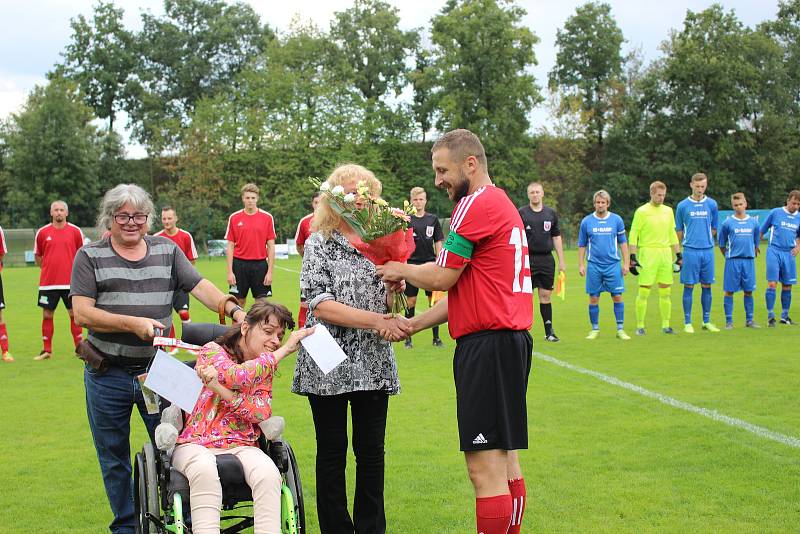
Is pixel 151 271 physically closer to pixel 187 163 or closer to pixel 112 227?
pixel 112 227

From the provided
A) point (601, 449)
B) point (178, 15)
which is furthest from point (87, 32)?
point (601, 449)

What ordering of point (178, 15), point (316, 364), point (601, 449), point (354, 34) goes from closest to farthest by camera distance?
point (316, 364), point (601, 449), point (354, 34), point (178, 15)

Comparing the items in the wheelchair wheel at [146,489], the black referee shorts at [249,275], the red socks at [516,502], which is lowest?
the red socks at [516,502]

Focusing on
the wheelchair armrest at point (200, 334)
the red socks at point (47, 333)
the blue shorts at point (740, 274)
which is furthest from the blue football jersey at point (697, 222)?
the wheelchair armrest at point (200, 334)

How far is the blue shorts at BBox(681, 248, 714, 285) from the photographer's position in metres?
13.7

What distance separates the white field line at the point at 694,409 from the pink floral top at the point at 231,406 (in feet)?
14.1

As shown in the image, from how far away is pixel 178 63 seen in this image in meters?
68.6

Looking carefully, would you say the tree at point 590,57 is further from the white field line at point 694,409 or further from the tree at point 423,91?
the white field line at point 694,409

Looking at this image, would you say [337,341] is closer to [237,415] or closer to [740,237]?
[237,415]

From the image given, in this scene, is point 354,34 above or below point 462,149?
above

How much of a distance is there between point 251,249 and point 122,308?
27.0 ft

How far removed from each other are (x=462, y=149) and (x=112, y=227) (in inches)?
75.0

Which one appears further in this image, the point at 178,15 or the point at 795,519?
the point at 178,15

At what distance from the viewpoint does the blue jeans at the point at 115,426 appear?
480 cm
